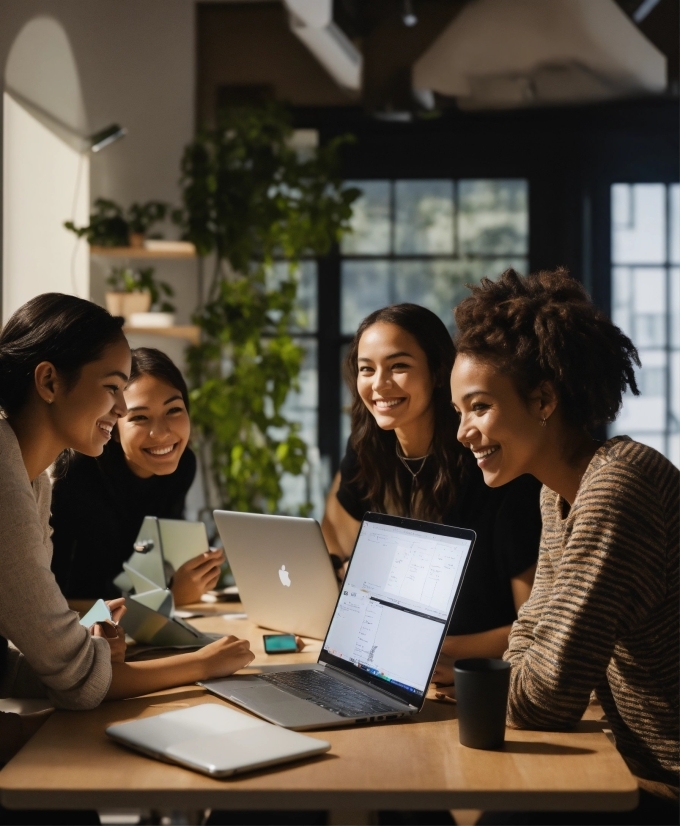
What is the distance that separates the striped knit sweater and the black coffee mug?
0.09 m

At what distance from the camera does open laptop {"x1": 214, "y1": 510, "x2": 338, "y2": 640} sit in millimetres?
1872

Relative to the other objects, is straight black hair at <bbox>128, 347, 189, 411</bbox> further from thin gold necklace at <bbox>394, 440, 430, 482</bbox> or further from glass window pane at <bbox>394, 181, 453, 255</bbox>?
glass window pane at <bbox>394, 181, 453, 255</bbox>

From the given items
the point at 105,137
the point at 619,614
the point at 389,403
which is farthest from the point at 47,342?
the point at 105,137

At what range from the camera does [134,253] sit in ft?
13.3

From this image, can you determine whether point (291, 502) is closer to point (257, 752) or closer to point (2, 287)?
point (2, 287)

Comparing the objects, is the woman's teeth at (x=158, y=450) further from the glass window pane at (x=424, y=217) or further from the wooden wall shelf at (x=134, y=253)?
the glass window pane at (x=424, y=217)

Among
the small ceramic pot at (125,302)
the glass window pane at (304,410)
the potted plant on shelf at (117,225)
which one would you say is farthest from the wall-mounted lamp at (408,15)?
the small ceramic pot at (125,302)

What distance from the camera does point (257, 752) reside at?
1212 millimetres

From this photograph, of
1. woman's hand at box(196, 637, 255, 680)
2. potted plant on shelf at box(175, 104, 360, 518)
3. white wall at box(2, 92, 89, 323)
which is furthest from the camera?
potted plant on shelf at box(175, 104, 360, 518)

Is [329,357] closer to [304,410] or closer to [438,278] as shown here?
[304,410]

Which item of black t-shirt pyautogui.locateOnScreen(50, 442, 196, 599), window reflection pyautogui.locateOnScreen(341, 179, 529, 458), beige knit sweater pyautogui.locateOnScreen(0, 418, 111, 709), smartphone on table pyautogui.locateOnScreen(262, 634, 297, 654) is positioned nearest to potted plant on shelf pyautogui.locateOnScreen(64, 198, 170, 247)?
window reflection pyautogui.locateOnScreen(341, 179, 529, 458)

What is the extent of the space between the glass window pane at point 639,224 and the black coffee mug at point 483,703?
3745mm

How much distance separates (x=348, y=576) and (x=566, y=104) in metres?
3.51

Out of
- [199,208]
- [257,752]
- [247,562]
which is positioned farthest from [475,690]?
[199,208]
